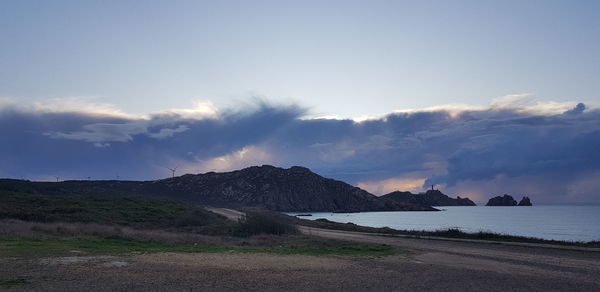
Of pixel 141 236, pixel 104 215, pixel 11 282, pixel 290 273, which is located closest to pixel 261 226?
pixel 141 236

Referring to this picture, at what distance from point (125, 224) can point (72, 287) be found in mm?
39670

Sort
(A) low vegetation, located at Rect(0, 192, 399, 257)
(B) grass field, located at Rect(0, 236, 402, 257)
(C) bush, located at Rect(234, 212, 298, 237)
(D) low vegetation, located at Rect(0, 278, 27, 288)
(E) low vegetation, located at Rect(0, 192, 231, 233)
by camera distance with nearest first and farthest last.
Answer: (D) low vegetation, located at Rect(0, 278, 27, 288), (B) grass field, located at Rect(0, 236, 402, 257), (A) low vegetation, located at Rect(0, 192, 399, 257), (C) bush, located at Rect(234, 212, 298, 237), (E) low vegetation, located at Rect(0, 192, 231, 233)

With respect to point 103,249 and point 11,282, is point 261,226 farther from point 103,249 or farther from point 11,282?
point 11,282

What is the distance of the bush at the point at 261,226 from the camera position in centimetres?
4625

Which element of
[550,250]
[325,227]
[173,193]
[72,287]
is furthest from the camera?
[173,193]

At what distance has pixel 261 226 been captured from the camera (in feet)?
154

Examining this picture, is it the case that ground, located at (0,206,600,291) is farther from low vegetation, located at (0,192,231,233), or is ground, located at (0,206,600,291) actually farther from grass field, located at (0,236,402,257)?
low vegetation, located at (0,192,231,233)

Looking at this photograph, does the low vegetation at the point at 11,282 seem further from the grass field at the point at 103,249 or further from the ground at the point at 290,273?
the grass field at the point at 103,249

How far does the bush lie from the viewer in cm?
4625

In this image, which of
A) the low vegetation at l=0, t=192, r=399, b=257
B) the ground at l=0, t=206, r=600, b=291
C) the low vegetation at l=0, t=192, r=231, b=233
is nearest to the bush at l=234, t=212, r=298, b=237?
the low vegetation at l=0, t=192, r=399, b=257

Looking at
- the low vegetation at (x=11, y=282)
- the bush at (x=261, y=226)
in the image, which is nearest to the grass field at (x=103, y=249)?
the low vegetation at (x=11, y=282)

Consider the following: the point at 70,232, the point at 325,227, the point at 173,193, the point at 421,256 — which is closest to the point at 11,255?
the point at 70,232

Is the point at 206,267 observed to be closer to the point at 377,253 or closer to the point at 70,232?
the point at 377,253

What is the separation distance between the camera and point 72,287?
15172 mm
